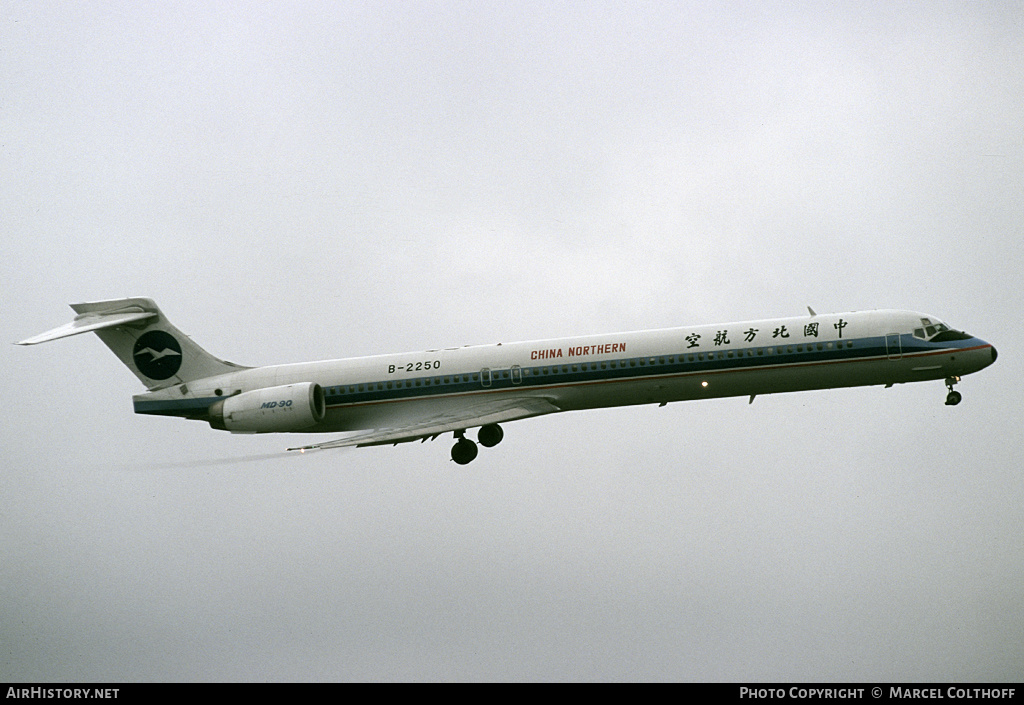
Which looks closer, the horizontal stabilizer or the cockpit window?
the cockpit window

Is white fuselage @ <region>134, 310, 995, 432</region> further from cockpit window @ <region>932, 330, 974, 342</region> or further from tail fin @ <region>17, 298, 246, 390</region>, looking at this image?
tail fin @ <region>17, 298, 246, 390</region>

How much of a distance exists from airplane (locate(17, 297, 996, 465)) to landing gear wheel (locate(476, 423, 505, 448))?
0.03 metres

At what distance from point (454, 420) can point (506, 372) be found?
2638 mm

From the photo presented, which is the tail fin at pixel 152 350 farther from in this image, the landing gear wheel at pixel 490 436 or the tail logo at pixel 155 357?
the landing gear wheel at pixel 490 436

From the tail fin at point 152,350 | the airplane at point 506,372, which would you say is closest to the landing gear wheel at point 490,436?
the airplane at point 506,372

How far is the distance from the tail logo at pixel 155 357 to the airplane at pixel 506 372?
0.03 meters

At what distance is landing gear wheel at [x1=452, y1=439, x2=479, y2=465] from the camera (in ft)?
133

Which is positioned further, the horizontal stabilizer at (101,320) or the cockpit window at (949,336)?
the horizontal stabilizer at (101,320)

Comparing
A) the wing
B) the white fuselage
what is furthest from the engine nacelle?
the wing

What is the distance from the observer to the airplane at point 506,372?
126 feet

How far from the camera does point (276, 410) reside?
134 ft

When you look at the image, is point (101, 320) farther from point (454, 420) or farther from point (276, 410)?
point (454, 420)

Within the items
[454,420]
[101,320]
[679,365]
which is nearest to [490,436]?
[454,420]
